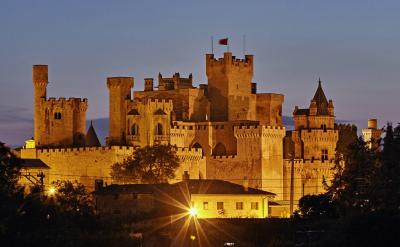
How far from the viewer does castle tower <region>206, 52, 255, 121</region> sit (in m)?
142

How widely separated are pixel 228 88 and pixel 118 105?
9.62 meters

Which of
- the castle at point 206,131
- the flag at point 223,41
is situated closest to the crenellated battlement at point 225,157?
the castle at point 206,131

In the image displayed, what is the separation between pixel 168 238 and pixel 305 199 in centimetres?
1536

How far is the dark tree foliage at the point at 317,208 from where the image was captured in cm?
11394

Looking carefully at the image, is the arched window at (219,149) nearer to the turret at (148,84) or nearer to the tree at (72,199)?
the turret at (148,84)

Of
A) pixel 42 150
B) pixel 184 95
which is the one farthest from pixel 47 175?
pixel 184 95

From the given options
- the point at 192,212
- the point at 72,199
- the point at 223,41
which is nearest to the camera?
the point at 72,199

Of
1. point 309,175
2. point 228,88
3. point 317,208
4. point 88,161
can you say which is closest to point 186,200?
point 317,208

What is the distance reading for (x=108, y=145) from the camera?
135125mm

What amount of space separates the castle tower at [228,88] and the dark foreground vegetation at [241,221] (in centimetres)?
2322

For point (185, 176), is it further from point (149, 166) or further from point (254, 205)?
point (254, 205)

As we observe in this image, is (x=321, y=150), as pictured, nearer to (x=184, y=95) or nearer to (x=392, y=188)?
(x=184, y=95)

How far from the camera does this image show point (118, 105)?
137 metres

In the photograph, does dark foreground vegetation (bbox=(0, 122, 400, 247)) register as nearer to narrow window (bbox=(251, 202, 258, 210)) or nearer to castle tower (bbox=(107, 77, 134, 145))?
narrow window (bbox=(251, 202, 258, 210))
